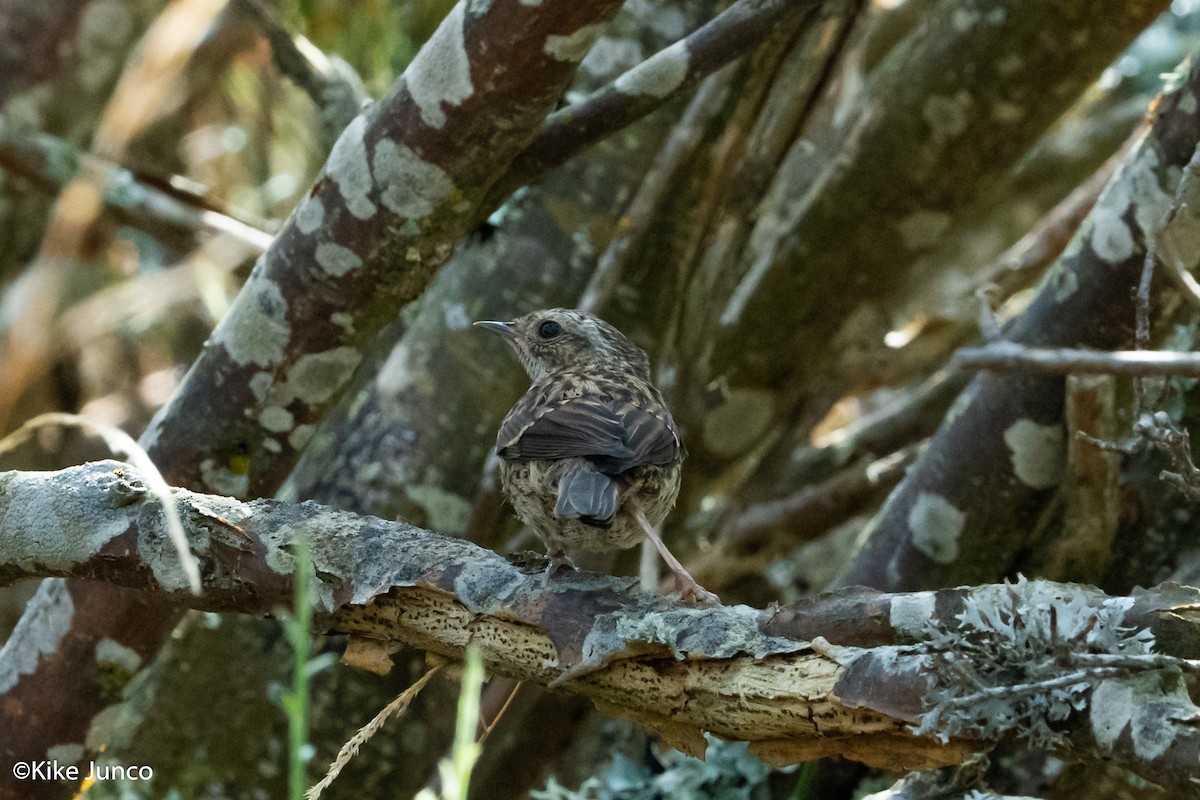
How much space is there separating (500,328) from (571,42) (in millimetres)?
1582

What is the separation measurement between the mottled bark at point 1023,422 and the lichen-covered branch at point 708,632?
1751mm

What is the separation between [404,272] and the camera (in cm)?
325

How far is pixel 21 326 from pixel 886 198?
401cm

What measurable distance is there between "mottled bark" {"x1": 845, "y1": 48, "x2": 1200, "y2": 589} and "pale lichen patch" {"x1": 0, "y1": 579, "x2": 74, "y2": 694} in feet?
8.34

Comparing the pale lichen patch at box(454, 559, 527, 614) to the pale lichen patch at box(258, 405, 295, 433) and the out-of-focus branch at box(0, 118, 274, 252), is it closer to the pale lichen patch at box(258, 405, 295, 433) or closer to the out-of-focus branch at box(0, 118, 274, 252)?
the pale lichen patch at box(258, 405, 295, 433)

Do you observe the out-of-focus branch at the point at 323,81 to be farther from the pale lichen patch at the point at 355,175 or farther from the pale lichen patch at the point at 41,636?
the pale lichen patch at the point at 41,636

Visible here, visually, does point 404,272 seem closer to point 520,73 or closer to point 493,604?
point 520,73

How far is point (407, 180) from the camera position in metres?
3.10

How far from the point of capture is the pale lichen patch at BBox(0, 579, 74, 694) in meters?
3.26

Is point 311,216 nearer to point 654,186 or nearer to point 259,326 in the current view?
point 259,326

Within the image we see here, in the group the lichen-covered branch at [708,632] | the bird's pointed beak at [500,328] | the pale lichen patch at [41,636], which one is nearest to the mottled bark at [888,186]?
the bird's pointed beak at [500,328]

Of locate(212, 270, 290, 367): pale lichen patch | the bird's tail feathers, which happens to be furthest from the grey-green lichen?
locate(212, 270, 290, 367): pale lichen patch

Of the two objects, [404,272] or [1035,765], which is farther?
[1035,765]

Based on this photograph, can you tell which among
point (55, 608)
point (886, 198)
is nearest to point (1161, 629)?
point (55, 608)
